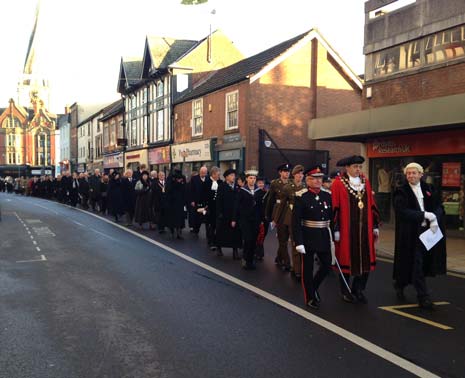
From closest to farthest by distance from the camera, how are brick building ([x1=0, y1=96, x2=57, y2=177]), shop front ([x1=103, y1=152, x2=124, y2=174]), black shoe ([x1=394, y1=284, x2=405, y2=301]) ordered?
black shoe ([x1=394, y1=284, x2=405, y2=301]) → shop front ([x1=103, y1=152, x2=124, y2=174]) → brick building ([x1=0, y1=96, x2=57, y2=177])

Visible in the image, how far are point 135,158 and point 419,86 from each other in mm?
28864

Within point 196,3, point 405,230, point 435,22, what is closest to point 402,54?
point 435,22

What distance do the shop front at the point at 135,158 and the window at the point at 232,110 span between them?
1332cm

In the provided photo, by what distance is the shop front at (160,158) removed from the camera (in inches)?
1298

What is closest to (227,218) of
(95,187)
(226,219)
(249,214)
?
(226,219)

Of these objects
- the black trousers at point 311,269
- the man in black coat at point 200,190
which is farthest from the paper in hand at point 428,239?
the man in black coat at point 200,190

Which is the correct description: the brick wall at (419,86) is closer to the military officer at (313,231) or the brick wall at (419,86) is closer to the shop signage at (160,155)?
the military officer at (313,231)

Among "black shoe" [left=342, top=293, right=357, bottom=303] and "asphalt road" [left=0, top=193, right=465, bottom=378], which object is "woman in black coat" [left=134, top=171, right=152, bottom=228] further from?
"black shoe" [left=342, top=293, right=357, bottom=303]

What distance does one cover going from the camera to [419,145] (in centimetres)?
A: 1423

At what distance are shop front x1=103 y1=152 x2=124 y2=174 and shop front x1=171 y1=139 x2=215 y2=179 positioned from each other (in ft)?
43.4

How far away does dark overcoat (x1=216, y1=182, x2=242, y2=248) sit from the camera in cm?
971

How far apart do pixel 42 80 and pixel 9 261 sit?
400 ft

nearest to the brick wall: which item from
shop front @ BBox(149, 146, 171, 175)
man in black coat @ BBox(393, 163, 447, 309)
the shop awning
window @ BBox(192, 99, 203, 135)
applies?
the shop awning

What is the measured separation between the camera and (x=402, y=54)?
1471 centimetres
